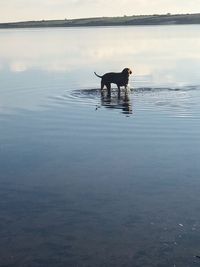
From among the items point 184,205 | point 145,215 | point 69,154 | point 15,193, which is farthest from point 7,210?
point 69,154

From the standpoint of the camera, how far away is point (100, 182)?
404 inches

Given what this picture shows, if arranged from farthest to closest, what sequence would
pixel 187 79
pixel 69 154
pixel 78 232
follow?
pixel 187 79 < pixel 69 154 < pixel 78 232

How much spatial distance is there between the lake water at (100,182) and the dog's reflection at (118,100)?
9 centimetres

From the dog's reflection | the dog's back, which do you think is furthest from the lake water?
the dog's back

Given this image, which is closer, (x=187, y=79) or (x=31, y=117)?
(x=31, y=117)

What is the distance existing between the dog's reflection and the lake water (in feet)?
0.28

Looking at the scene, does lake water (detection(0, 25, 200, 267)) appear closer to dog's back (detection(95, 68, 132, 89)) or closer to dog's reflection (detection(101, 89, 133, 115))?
dog's reflection (detection(101, 89, 133, 115))

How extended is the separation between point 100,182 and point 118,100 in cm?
1101

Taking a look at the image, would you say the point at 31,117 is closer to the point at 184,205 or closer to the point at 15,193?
the point at 15,193

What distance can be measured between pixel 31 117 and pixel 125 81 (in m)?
6.25

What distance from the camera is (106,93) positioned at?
908 inches

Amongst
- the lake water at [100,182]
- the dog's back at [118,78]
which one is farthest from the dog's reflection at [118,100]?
the dog's back at [118,78]

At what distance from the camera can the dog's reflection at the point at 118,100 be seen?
1895 centimetres

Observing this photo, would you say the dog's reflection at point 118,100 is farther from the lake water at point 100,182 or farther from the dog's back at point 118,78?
the dog's back at point 118,78
